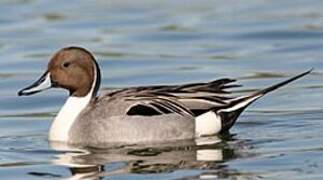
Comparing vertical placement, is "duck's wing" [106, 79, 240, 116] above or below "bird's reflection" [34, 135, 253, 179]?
above

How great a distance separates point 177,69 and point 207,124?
370 centimetres

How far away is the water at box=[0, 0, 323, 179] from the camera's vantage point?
1078 cm

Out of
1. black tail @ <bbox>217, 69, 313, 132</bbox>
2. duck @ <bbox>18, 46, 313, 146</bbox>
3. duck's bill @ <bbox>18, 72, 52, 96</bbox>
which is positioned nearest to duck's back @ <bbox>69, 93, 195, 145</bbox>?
duck @ <bbox>18, 46, 313, 146</bbox>

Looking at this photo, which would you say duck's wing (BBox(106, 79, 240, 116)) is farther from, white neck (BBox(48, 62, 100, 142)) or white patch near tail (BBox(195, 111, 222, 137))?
white neck (BBox(48, 62, 100, 142))

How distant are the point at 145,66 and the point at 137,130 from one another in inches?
163

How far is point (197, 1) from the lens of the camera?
66.1 ft

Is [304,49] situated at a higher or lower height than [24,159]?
higher

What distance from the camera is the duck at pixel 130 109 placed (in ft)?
38.7

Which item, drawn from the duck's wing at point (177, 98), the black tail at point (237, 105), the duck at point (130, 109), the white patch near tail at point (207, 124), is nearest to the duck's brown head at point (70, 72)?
the duck at point (130, 109)

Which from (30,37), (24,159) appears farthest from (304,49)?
(24,159)

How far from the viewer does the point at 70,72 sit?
12047mm

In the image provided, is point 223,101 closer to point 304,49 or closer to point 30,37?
point 304,49

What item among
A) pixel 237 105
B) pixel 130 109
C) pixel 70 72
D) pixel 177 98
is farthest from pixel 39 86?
pixel 237 105

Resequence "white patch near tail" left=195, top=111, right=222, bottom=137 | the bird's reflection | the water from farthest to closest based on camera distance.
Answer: "white patch near tail" left=195, top=111, right=222, bottom=137 → the water → the bird's reflection
